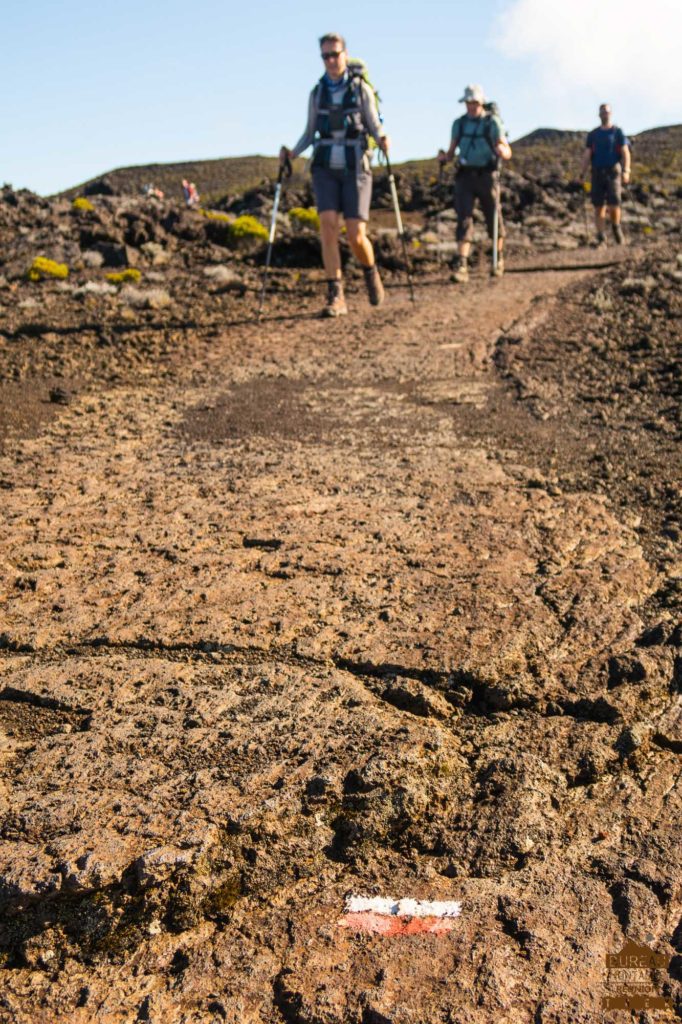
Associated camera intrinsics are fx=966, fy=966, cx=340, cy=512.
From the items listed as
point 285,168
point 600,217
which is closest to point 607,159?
point 600,217

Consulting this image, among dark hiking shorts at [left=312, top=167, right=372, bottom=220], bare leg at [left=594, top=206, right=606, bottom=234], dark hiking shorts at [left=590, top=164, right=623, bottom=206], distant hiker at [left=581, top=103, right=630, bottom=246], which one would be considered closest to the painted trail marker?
dark hiking shorts at [left=312, top=167, right=372, bottom=220]

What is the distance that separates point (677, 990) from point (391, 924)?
0.64m

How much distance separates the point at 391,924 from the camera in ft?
7.42

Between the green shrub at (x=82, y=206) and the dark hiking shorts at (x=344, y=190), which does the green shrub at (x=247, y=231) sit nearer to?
the green shrub at (x=82, y=206)

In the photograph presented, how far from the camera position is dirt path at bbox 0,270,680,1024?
7.17 feet

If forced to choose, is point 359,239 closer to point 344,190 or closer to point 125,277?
point 344,190

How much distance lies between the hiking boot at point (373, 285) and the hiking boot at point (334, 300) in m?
0.29

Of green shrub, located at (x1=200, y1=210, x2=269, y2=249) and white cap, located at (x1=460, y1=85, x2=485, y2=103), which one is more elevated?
white cap, located at (x1=460, y1=85, x2=485, y2=103)

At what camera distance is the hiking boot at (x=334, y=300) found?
939 cm

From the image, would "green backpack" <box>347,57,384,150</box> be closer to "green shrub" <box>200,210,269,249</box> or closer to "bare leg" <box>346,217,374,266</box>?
"bare leg" <box>346,217,374,266</box>

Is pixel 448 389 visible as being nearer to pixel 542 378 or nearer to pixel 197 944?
pixel 542 378

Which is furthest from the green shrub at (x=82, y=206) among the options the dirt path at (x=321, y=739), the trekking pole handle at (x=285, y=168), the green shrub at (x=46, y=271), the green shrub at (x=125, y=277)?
the dirt path at (x=321, y=739)

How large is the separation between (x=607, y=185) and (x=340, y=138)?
28.7 feet

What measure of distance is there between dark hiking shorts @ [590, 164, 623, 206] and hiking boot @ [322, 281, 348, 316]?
800 centimetres
